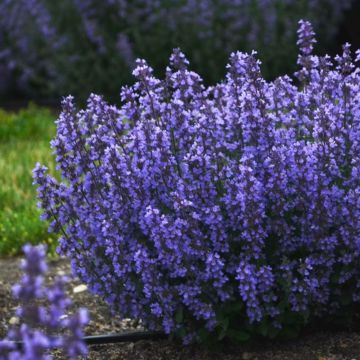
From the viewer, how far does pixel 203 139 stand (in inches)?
119

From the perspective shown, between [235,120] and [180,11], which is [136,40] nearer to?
[180,11]

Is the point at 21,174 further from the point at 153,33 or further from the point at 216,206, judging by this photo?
the point at 153,33

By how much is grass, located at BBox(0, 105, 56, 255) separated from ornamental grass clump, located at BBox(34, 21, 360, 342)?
6.33ft

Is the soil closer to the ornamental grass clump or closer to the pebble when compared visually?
the ornamental grass clump

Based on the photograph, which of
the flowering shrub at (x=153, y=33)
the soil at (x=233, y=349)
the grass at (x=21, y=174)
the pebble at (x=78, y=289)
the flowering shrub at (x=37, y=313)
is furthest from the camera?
the flowering shrub at (x=153, y=33)

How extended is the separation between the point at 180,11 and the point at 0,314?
630 centimetres

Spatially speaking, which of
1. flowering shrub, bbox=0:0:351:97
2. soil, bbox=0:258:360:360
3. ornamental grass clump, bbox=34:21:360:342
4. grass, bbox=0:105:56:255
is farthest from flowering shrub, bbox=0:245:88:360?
flowering shrub, bbox=0:0:351:97

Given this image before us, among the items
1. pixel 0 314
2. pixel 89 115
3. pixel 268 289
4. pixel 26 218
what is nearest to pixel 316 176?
pixel 268 289

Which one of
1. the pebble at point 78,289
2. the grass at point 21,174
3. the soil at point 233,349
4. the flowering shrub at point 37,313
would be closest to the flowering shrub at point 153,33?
the grass at point 21,174

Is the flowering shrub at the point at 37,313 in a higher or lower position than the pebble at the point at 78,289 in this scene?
lower

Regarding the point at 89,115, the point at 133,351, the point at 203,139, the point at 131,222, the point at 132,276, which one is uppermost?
the point at 89,115

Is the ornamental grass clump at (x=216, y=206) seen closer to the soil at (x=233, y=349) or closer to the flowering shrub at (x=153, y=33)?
the soil at (x=233, y=349)

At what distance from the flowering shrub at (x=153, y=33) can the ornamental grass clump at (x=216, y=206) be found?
649 centimetres

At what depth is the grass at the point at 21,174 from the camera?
16.6 ft
